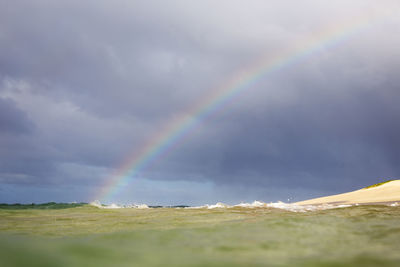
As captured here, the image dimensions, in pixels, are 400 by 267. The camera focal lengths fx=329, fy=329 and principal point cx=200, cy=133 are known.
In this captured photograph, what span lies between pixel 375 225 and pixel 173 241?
4920mm

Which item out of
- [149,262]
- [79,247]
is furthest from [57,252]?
[149,262]

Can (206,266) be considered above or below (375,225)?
below

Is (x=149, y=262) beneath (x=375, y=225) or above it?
beneath

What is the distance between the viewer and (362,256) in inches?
158

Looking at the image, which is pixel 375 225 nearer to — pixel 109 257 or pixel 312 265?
pixel 312 265

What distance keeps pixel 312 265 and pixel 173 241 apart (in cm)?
262

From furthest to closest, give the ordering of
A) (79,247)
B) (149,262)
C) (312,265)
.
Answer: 1. (79,247)
2. (312,265)
3. (149,262)

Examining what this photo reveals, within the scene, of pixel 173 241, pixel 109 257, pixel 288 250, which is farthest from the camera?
pixel 173 241

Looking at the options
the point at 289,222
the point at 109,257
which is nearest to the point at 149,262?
the point at 109,257

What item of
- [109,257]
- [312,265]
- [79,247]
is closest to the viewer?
[109,257]

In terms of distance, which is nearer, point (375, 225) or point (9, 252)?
point (9, 252)

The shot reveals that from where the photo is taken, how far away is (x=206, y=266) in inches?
119

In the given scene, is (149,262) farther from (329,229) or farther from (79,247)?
(329,229)

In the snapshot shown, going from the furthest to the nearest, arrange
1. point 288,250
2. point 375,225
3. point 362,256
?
point 375,225 → point 288,250 → point 362,256
